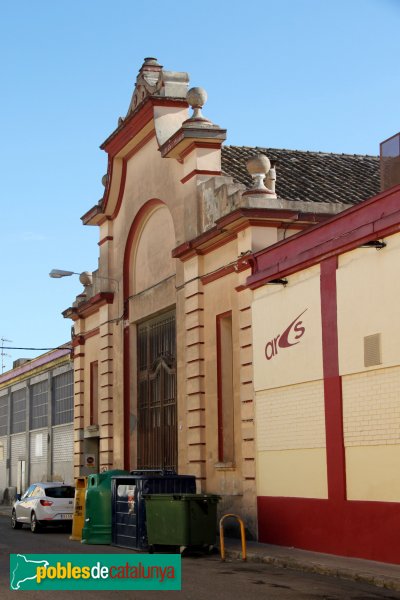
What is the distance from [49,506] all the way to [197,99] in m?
10.7

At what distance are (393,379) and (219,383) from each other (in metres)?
7.48

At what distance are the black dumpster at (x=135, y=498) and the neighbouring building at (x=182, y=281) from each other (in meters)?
1.69

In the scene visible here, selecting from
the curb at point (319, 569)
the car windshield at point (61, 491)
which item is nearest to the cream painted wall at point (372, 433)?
the curb at point (319, 569)

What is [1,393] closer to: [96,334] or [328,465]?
[96,334]

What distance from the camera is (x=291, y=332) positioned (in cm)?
1964

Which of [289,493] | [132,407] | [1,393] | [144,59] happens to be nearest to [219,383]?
[289,493]

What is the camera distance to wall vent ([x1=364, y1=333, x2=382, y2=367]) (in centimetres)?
1666

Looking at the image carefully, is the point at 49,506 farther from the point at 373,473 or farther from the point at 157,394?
the point at 373,473

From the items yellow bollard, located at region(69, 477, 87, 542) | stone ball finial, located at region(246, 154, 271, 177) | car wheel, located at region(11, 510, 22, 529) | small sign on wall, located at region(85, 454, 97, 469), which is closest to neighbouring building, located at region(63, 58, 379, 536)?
stone ball finial, located at region(246, 154, 271, 177)

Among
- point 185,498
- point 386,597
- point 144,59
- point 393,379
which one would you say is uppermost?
point 144,59

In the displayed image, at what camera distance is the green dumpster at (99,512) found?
859 inches

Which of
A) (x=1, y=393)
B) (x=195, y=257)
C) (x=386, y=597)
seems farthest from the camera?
(x=1, y=393)

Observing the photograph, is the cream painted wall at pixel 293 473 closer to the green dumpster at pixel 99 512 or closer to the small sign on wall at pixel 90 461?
the green dumpster at pixel 99 512

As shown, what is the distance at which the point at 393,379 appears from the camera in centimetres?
1622
